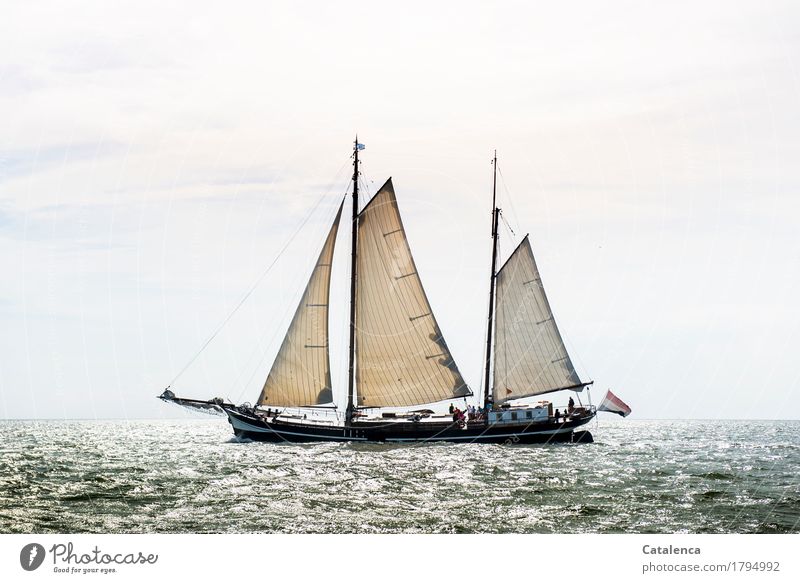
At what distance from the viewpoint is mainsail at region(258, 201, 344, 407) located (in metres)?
64.8

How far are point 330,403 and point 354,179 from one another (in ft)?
49.8

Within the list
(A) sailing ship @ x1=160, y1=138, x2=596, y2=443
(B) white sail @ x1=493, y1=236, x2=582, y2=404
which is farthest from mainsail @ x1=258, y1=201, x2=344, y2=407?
(B) white sail @ x1=493, y1=236, x2=582, y2=404

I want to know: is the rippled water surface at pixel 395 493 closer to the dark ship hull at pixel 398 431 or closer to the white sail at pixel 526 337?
the dark ship hull at pixel 398 431

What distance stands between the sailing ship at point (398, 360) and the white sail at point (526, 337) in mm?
71

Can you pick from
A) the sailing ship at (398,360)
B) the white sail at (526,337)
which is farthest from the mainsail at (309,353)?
the white sail at (526,337)

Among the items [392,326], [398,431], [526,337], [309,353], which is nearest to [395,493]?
[309,353]

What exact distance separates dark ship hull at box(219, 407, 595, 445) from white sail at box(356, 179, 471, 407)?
197 centimetres

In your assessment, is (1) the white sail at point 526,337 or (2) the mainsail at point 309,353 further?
(1) the white sail at point 526,337

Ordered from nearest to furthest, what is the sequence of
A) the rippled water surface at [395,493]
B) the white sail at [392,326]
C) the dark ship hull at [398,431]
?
the rippled water surface at [395,493] → the white sail at [392,326] → the dark ship hull at [398,431]

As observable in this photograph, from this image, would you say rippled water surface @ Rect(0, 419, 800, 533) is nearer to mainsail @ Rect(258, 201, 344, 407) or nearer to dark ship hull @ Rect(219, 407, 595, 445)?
mainsail @ Rect(258, 201, 344, 407)

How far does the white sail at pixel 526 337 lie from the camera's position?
69750mm

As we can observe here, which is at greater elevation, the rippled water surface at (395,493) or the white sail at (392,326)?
the white sail at (392,326)

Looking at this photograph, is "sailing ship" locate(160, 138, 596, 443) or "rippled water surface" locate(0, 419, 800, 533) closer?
A: "rippled water surface" locate(0, 419, 800, 533)
